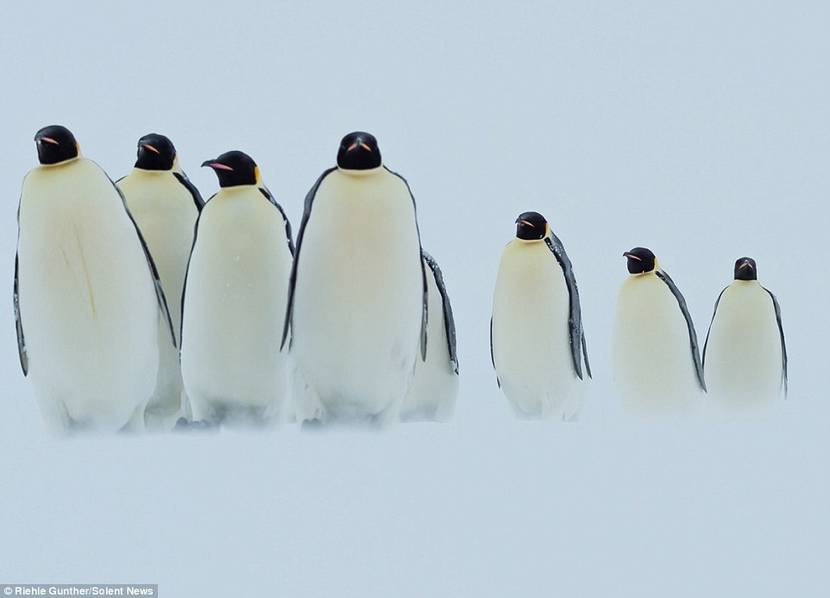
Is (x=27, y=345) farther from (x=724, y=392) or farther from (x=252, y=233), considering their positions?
(x=724, y=392)

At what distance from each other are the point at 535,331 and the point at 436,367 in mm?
488

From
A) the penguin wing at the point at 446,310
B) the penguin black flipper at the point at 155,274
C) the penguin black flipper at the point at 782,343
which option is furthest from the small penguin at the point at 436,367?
the penguin black flipper at the point at 782,343

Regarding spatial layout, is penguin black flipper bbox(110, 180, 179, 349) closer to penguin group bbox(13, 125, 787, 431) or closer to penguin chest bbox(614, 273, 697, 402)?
penguin group bbox(13, 125, 787, 431)

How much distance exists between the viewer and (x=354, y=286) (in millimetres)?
4105

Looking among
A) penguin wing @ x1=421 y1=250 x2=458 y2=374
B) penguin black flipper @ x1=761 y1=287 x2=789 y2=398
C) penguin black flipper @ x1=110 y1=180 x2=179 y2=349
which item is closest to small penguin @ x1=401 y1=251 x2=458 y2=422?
penguin wing @ x1=421 y1=250 x2=458 y2=374

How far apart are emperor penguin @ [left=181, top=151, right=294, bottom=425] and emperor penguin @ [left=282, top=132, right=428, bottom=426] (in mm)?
148

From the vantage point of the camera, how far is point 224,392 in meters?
4.29

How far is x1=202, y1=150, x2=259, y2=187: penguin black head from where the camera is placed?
14.1 feet

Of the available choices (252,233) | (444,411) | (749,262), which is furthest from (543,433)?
(749,262)

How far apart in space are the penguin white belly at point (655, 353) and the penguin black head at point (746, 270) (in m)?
0.64

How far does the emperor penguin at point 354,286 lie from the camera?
4.11 m

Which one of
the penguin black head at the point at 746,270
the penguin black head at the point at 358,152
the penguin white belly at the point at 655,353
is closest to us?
the penguin black head at the point at 358,152

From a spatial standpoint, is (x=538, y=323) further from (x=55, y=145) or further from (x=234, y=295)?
(x=55, y=145)

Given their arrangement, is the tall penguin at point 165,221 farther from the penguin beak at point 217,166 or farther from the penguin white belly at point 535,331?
the penguin white belly at point 535,331
